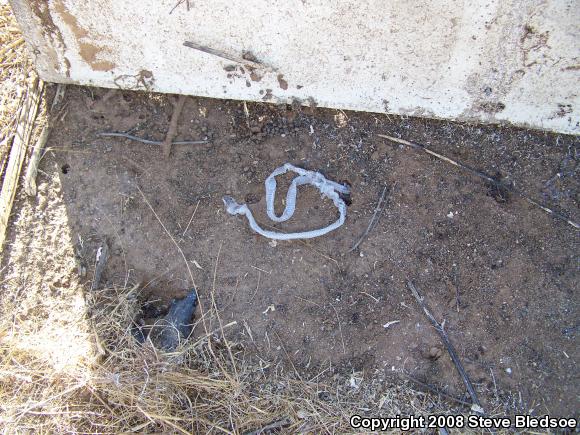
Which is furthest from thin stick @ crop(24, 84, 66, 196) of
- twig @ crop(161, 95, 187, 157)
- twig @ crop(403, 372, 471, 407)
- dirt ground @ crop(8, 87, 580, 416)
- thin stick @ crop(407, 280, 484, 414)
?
twig @ crop(403, 372, 471, 407)

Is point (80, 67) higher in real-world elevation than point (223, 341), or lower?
higher

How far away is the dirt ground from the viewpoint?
234 centimetres

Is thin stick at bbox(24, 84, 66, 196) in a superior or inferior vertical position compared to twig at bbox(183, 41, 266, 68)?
inferior

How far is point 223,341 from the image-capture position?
238 cm

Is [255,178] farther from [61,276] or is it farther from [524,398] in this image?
[524,398]

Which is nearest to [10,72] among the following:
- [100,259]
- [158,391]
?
[100,259]

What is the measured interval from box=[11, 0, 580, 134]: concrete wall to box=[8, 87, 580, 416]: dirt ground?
13 centimetres

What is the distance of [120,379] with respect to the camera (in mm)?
2268

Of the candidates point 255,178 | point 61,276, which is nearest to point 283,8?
point 255,178

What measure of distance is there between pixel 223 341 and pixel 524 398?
1.49 m

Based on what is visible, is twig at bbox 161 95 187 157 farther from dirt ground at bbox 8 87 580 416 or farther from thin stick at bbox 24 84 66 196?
thin stick at bbox 24 84 66 196

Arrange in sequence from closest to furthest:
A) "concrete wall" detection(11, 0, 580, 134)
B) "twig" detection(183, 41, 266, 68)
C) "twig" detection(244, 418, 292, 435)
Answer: "concrete wall" detection(11, 0, 580, 134) < "twig" detection(183, 41, 266, 68) < "twig" detection(244, 418, 292, 435)

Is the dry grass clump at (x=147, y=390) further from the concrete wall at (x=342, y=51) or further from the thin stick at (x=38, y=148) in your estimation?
the concrete wall at (x=342, y=51)

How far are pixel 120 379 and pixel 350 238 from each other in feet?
4.22
